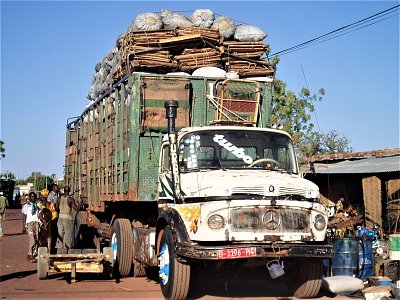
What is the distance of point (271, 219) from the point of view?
7508mm

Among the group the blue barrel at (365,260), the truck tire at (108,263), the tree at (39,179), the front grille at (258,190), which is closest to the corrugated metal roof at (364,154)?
the blue barrel at (365,260)

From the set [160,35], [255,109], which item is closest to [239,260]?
[255,109]

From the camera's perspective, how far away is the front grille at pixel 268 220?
292 inches

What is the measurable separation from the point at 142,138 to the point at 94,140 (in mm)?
3610

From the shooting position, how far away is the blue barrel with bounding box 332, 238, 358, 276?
9.83 m

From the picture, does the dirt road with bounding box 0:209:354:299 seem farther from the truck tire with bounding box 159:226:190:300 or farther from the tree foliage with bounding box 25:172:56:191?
the tree foliage with bounding box 25:172:56:191

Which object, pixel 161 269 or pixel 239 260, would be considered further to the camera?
pixel 161 269

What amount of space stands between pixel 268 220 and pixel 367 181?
9.90m

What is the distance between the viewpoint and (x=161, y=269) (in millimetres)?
8391

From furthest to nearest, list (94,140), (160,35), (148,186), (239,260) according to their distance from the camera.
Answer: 1. (94,140)
2. (160,35)
3. (148,186)
4. (239,260)

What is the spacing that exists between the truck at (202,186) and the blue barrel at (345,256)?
1.59 meters

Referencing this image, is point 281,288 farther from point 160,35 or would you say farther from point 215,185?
point 160,35

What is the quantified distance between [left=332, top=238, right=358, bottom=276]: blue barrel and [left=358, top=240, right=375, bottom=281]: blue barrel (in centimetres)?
11

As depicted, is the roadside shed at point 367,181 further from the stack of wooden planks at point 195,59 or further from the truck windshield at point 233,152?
the truck windshield at point 233,152
